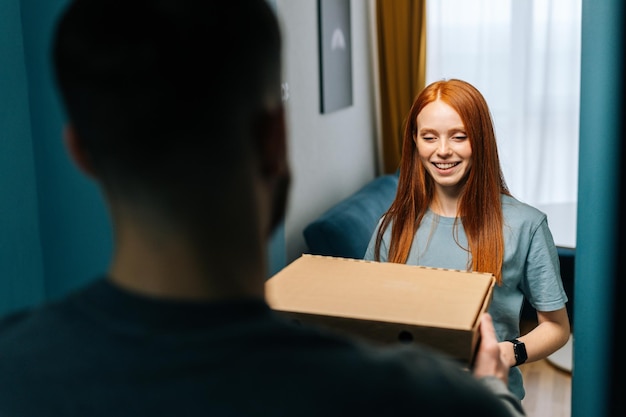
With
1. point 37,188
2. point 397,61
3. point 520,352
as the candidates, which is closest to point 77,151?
point 520,352

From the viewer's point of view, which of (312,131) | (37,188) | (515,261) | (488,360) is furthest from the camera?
(312,131)

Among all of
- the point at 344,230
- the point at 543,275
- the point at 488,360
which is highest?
the point at 488,360

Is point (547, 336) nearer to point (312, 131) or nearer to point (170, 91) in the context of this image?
point (170, 91)

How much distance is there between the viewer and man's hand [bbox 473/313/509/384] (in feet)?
3.33

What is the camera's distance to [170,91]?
60 centimetres

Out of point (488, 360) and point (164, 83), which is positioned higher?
point (164, 83)

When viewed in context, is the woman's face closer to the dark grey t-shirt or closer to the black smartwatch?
the black smartwatch

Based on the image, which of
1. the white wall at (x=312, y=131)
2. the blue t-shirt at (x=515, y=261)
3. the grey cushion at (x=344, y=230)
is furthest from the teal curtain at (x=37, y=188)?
the grey cushion at (x=344, y=230)

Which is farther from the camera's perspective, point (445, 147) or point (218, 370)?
point (445, 147)

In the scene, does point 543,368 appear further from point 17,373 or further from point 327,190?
point 17,373

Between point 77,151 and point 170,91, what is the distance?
13cm

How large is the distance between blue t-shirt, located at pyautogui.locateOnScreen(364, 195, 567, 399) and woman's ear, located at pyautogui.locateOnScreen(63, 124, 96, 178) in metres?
1.27

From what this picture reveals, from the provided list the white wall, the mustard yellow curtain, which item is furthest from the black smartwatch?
the mustard yellow curtain

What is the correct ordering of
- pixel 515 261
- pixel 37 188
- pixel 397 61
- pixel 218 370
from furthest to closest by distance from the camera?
1. pixel 397 61
2. pixel 37 188
3. pixel 515 261
4. pixel 218 370
